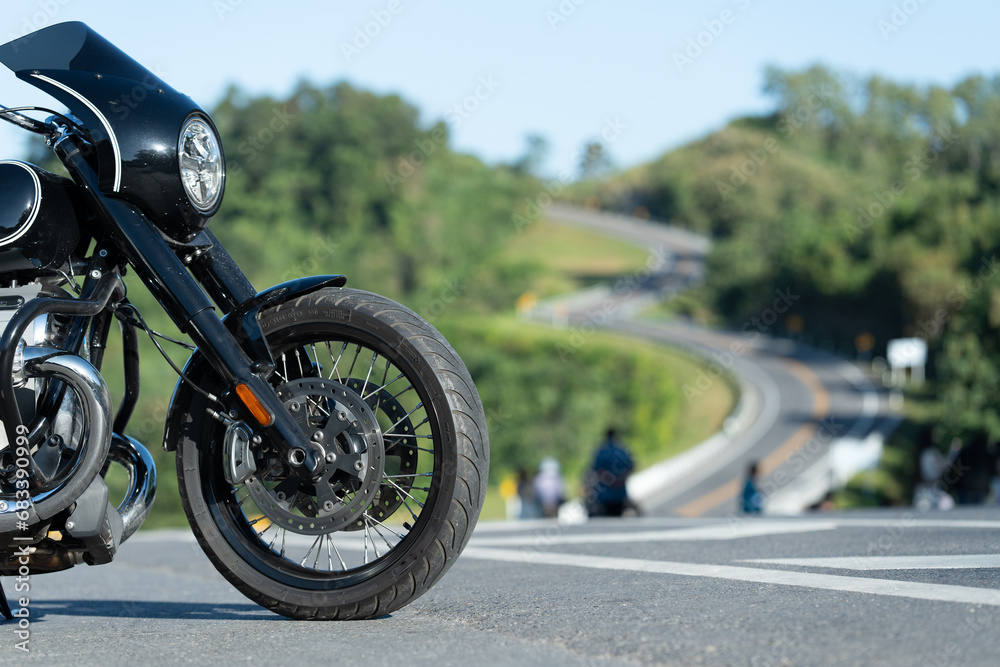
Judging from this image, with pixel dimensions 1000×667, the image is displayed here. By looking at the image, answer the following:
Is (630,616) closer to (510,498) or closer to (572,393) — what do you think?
(510,498)

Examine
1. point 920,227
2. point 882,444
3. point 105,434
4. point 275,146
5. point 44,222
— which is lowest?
point 882,444

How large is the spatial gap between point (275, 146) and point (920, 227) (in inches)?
2350

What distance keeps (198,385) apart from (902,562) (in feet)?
9.31

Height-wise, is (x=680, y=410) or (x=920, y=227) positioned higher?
(x=920, y=227)

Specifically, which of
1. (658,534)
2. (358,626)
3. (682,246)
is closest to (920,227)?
(682,246)

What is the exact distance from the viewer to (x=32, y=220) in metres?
3.54

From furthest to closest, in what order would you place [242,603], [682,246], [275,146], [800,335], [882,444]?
[682,246] < [275,146] < [800,335] < [882,444] < [242,603]

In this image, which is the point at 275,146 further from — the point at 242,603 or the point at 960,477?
the point at 242,603

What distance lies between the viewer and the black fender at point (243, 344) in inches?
143

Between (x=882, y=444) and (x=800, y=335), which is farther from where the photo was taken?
(x=800, y=335)

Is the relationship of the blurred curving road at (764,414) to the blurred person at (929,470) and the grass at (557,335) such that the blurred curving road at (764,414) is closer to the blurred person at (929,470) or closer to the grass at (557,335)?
the grass at (557,335)

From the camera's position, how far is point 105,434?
347 cm

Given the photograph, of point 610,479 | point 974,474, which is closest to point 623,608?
point 610,479

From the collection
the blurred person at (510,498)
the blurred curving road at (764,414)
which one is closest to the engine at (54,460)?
the blurred curving road at (764,414)
